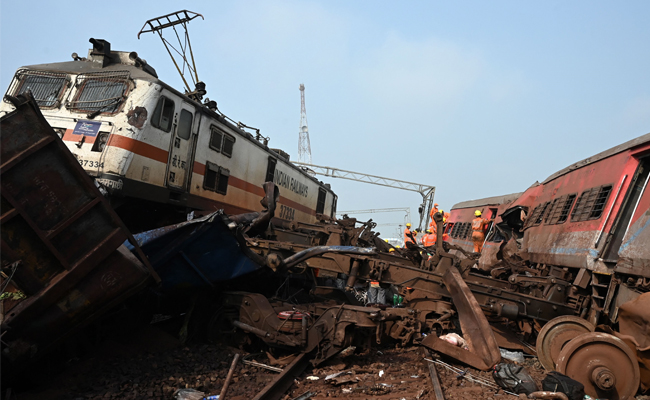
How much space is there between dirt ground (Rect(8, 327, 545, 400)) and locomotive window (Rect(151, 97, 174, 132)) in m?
3.64

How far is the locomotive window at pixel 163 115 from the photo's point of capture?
7293 mm

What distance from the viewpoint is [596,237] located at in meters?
7.19

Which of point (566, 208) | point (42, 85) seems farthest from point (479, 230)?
point (42, 85)

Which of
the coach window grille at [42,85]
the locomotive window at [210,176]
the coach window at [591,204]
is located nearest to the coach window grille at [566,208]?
the coach window at [591,204]

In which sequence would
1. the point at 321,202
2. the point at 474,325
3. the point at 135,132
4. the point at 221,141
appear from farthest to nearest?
the point at 321,202 < the point at 221,141 < the point at 135,132 < the point at 474,325

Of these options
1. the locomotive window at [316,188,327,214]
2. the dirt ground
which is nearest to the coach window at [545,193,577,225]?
the dirt ground

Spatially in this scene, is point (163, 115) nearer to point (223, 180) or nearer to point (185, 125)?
point (185, 125)

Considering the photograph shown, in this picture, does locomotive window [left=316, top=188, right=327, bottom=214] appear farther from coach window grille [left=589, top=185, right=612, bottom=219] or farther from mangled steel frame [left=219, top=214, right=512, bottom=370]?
coach window grille [left=589, top=185, right=612, bottom=219]

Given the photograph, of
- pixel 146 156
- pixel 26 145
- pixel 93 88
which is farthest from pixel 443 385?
pixel 93 88

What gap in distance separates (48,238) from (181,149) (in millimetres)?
4808

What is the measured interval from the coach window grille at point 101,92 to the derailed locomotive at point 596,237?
7466 millimetres

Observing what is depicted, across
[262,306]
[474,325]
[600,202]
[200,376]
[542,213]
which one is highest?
[600,202]

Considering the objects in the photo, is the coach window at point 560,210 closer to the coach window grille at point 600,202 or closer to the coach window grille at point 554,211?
the coach window grille at point 554,211

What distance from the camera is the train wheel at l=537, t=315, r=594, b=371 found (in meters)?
5.93
